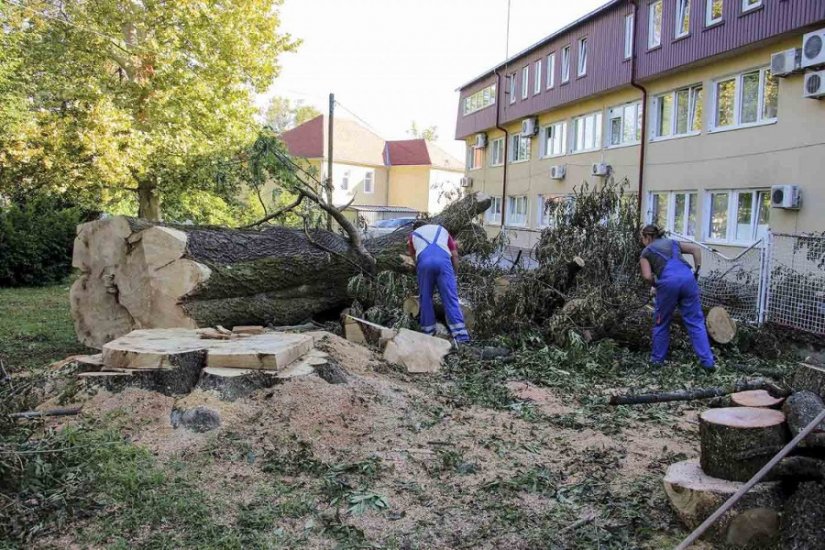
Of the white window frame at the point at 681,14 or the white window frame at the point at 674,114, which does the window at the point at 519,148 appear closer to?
the white window frame at the point at 674,114

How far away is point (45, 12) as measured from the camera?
1630 centimetres

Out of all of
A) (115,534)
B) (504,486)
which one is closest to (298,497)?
(115,534)

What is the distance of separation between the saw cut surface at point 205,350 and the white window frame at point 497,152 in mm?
25346

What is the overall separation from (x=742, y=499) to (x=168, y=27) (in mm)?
18242

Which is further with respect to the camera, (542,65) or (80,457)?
(542,65)

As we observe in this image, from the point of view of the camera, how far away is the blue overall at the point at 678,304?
6691mm

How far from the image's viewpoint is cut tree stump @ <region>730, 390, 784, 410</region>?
359 centimetres

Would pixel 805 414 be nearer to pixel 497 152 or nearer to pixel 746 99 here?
pixel 746 99

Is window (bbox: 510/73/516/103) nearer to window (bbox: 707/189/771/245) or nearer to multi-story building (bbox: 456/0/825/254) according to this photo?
multi-story building (bbox: 456/0/825/254)

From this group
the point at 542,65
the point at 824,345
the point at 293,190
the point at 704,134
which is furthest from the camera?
the point at 542,65

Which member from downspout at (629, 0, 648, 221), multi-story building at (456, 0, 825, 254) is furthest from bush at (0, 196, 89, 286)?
downspout at (629, 0, 648, 221)

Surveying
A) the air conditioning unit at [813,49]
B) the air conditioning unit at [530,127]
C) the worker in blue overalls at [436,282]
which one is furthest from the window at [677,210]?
the worker in blue overalls at [436,282]

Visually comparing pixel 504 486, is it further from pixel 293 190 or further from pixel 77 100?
pixel 77 100

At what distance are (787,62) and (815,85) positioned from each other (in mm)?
872
